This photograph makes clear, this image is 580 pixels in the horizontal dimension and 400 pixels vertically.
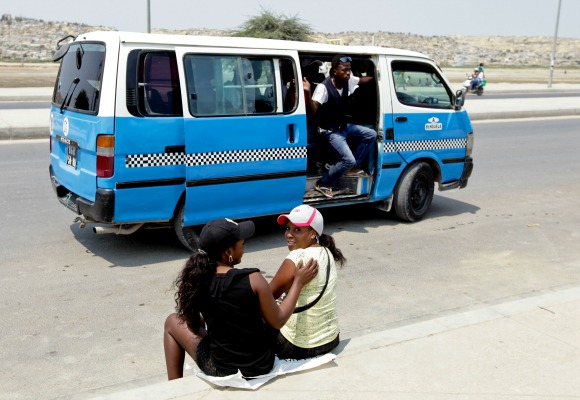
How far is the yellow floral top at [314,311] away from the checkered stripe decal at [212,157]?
8.41 ft

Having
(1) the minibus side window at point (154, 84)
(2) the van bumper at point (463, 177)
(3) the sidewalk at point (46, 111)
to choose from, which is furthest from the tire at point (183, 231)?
(3) the sidewalk at point (46, 111)

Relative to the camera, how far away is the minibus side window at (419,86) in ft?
27.2

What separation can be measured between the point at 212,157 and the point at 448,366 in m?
3.26

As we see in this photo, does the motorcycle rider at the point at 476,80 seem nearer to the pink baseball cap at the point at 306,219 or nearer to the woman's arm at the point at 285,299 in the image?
the pink baseball cap at the point at 306,219

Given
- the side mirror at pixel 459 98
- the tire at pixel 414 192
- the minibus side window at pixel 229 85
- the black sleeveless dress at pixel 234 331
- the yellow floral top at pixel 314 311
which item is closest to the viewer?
the black sleeveless dress at pixel 234 331

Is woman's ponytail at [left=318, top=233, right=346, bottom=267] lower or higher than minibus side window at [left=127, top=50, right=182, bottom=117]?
lower

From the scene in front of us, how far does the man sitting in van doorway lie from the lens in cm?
781

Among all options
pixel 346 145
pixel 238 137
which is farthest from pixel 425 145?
pixel 238 137

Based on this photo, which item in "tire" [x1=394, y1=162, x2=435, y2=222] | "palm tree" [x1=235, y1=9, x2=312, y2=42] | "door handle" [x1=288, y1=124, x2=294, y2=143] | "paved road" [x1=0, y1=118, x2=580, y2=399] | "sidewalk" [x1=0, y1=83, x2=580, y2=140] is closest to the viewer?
"paved road" [x1=0, y1=118, x2=580, y2=399]

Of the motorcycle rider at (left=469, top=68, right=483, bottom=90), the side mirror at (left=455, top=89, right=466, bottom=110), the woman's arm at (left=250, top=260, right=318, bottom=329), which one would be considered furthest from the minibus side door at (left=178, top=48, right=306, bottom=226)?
the motorcycle rider at (left=469, top=68, right=483, bottom=90)

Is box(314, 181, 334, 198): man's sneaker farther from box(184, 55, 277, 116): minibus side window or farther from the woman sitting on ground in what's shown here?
the woman sitting on ground

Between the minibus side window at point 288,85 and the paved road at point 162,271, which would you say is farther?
the minibus side window at point 288,85

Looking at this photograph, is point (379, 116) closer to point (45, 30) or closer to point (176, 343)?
point (176, 343)

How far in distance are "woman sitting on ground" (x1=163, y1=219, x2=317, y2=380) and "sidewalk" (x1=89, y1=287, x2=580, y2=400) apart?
171mm
